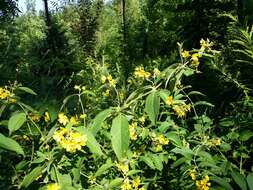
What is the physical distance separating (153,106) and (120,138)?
0.16 meters

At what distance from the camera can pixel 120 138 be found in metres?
1.05

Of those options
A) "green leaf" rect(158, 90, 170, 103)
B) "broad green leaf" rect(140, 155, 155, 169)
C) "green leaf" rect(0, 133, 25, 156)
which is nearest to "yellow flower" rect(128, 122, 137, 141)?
"broad green leaf" rect(140, 155, 155, 169)

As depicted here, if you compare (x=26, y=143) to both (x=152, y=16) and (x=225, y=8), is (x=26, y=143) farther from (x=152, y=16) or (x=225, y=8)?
(x=152, y=16)

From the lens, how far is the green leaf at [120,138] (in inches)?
40.7

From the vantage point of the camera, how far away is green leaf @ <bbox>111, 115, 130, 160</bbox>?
103cm

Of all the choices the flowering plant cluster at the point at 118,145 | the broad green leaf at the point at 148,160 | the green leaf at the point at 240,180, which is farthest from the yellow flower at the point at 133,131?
the green leaf at the point at 240,180

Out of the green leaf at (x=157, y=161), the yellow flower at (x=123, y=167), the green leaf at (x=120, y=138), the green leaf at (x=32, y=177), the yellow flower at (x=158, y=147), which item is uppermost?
the green leaf at (x=120, y=138)

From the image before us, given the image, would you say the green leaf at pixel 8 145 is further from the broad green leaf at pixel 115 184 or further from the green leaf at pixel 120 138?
the broad green leaf at pixel 115 184

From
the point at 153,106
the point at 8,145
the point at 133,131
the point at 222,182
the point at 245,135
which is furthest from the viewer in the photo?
the point at 245,135

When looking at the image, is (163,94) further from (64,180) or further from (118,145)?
(64,180)

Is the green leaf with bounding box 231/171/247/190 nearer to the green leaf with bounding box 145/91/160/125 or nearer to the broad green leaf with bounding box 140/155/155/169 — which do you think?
the broad green leaf with bounding box 140/155/155/169

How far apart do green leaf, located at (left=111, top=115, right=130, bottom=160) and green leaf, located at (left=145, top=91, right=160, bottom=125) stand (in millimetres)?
85

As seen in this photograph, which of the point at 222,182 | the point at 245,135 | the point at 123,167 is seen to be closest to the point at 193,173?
the point at 222,182

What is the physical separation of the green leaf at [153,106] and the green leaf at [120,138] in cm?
8
